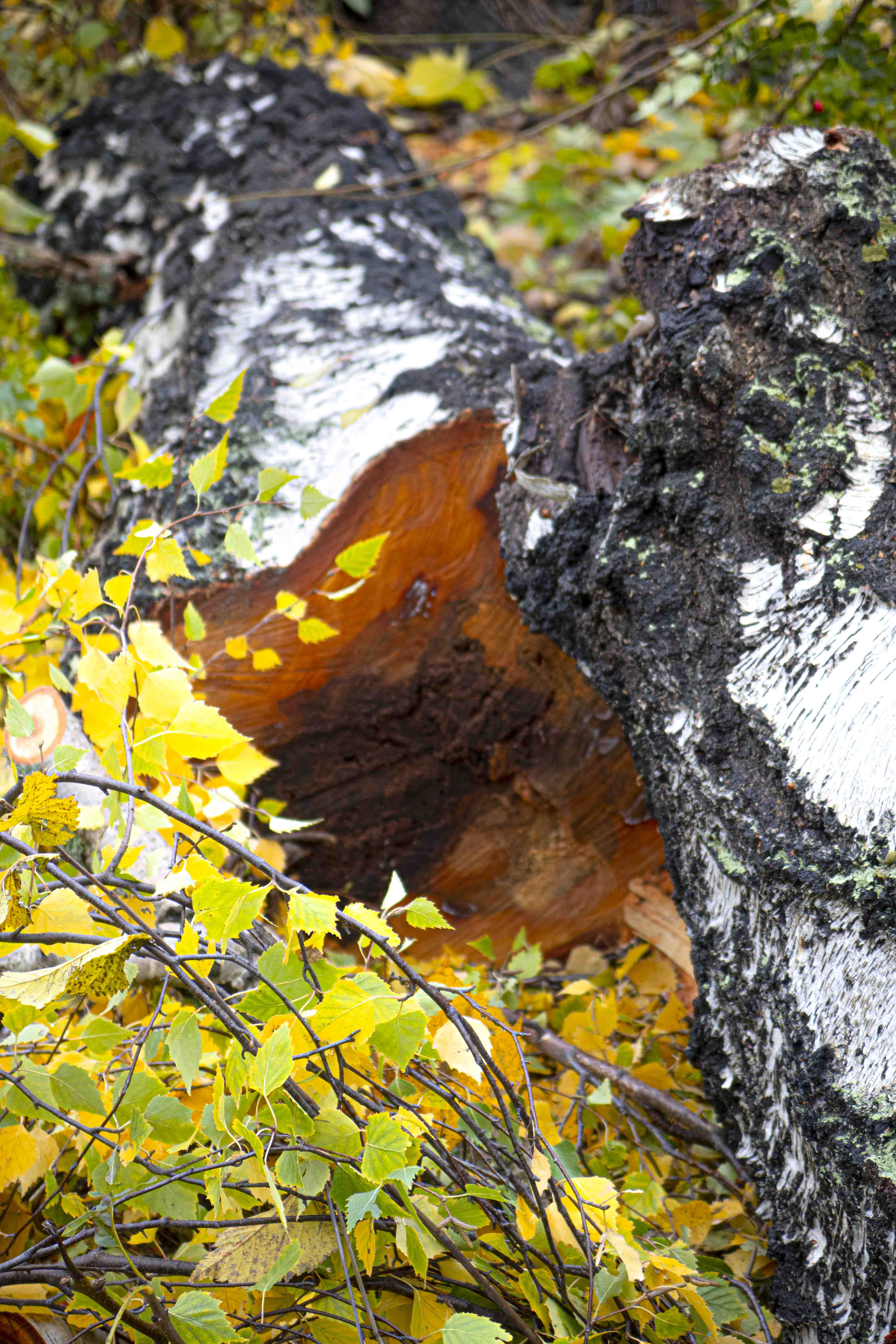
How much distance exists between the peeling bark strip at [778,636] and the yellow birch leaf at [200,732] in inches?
21.3

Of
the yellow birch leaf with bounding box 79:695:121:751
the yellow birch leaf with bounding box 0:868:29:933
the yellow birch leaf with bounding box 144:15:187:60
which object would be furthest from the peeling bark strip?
the yellow birch leaf with bounding box 144:15:187:60

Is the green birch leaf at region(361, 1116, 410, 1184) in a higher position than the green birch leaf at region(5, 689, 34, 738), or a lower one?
higher

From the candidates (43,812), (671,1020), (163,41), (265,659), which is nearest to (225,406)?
(265,659)

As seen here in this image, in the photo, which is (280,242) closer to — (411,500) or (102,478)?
(102,478)

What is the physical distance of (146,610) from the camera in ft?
4.83

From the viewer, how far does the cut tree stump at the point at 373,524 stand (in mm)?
1488

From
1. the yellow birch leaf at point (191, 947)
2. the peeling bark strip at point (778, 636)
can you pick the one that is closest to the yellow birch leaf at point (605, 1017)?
the peeling bark strip at point (778, 636)

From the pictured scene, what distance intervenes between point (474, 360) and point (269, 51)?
7.98 ft

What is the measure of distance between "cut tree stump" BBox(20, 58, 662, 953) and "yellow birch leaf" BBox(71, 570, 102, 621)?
1.21ft

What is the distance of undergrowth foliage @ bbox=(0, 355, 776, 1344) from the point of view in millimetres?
757

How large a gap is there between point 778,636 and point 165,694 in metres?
0.67

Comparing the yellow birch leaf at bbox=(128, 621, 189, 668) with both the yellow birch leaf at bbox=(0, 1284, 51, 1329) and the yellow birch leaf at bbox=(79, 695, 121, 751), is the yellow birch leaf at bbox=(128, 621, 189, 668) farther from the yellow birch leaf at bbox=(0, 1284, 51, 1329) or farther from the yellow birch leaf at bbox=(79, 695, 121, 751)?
the yellow birch leaf at bbox=(0, 1284, 51, 1329)

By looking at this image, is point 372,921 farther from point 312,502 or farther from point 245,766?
point 312,502

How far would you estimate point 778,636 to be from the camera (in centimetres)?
104
